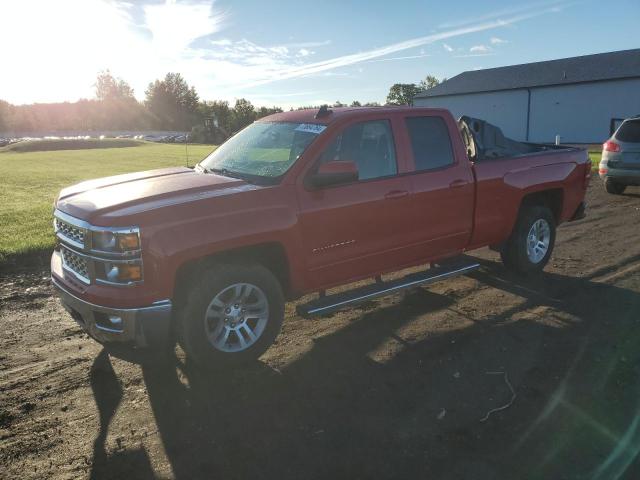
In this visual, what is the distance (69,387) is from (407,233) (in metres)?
3.21

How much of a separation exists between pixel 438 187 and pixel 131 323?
3182mm

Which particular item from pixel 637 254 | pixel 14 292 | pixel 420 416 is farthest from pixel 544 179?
pixel 14 292

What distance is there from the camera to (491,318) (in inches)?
204

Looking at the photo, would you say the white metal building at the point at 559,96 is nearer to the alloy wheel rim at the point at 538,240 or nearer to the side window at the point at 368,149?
the alloy wheel rim at the point at 538,240

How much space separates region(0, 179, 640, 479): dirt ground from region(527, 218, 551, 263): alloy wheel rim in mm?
884

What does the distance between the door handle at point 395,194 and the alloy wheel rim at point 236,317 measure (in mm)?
1520

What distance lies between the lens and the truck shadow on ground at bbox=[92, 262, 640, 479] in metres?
3.03

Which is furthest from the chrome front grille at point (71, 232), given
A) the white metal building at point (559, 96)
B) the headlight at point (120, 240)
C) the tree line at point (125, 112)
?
the tree line at point (125, 112)

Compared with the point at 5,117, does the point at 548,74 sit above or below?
above

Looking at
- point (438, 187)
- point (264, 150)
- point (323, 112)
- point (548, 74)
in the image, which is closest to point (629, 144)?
point (438, 187)

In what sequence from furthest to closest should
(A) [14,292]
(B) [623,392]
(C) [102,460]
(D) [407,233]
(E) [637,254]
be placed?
(E) [637,254] < (A) [14,292] < (D) [407,233] < (B) [623,392] < (C) [102,460]

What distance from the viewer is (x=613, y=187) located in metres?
12.5

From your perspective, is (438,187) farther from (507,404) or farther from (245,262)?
(507,404)

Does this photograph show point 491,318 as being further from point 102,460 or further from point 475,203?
point 102,460
